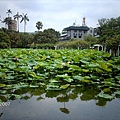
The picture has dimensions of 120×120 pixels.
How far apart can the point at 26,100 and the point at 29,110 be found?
355 millimetres

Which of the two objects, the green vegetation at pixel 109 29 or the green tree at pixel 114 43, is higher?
the green vegetation at pixel 109 29

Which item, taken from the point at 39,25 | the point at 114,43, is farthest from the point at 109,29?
the point at 39,25

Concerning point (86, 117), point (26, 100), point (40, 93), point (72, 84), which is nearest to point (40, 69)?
point (72, 84)

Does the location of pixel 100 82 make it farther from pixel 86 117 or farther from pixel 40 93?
pixel 86 117

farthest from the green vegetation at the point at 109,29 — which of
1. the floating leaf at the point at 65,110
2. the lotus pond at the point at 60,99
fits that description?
the floating leaf at the point at 65,110

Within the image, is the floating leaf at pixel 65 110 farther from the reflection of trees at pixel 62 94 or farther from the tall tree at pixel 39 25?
the tall tree at pixel 39 25

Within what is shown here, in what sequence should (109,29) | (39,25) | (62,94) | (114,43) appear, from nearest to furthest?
(62,94) → (114,43) → (109,29) → (39,25)

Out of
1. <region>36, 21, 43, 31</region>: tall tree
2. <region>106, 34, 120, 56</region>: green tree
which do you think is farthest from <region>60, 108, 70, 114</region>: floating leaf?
<region>36, 21, 43, 31</region>: tall tree

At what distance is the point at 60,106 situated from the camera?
211 cm

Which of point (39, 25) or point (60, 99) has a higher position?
point (39, 25)

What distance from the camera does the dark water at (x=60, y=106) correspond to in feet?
5.91

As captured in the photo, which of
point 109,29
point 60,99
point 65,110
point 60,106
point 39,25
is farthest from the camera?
point 39,25

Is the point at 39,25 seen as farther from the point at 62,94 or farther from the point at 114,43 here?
the point at 62,94

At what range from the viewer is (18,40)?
27.9 metres
